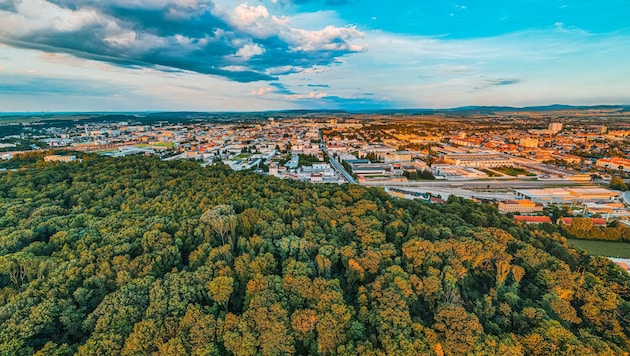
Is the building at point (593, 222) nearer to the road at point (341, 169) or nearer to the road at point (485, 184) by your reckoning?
the road at point (485, 184)

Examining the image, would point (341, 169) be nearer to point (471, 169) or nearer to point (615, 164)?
point (471, 169)

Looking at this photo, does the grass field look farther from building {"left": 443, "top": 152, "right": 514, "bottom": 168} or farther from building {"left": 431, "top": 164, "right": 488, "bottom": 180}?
building {"left": 443, "top": 152, "right": 514, "bottom": 168}

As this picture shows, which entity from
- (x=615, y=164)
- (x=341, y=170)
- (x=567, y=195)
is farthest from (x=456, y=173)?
(x=615, y=164)

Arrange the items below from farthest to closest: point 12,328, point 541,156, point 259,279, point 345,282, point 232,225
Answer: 1. point 541,156
2. point 232,225
3. point 345,282
4. point 259,279
5. point 12,328

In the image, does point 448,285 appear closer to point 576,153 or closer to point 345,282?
point 345,282

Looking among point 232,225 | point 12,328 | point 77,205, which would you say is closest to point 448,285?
point 232,225
